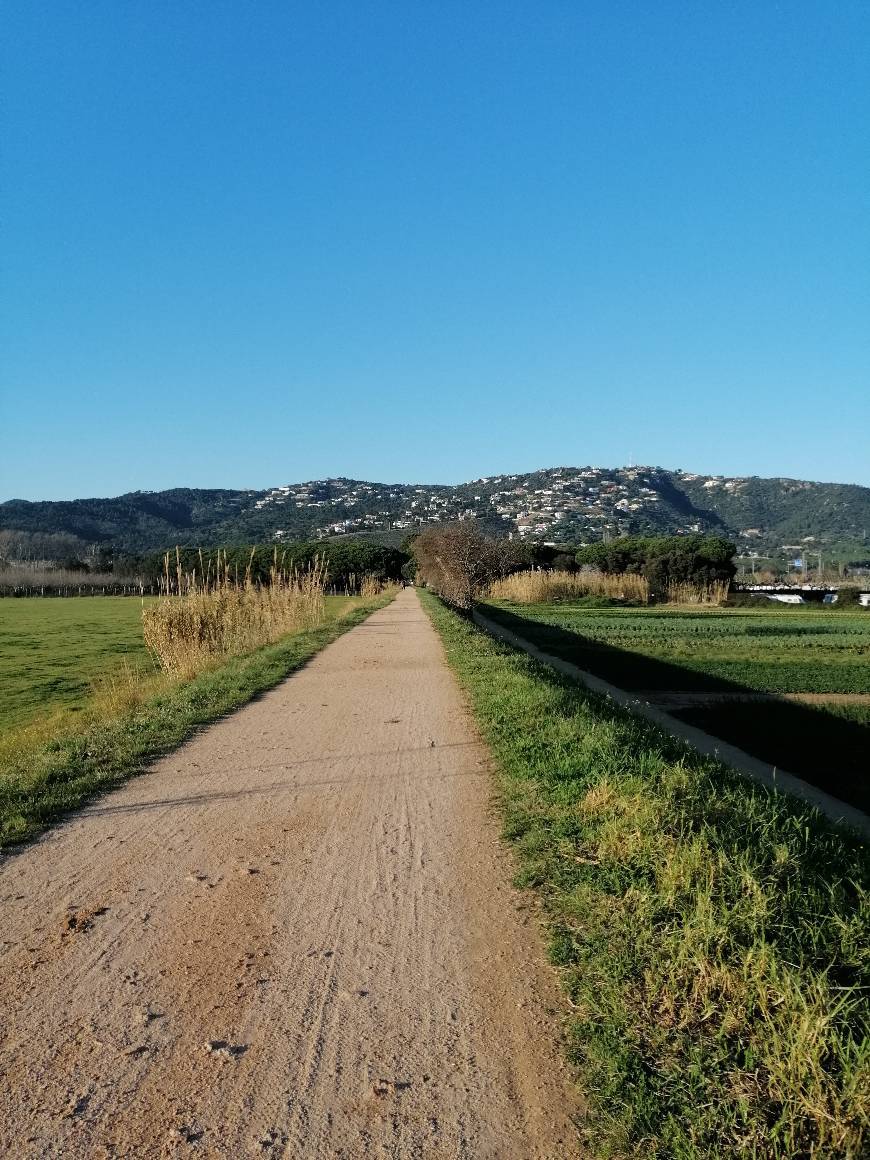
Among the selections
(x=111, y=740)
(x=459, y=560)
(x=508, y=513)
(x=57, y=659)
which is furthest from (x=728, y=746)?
(x=508, y=513)

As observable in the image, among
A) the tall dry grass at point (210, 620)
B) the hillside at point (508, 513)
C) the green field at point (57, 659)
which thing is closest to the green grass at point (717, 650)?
the tall dry grass at point (210, 620)

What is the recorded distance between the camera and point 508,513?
6373 inches

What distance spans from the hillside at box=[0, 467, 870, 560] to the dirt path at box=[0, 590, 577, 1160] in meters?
121

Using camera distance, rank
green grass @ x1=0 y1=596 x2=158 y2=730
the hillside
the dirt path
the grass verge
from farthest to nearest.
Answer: the hillside
green grass @ x1=0 y1=596 x2=158 y2=730
the grass verge
the dirt path

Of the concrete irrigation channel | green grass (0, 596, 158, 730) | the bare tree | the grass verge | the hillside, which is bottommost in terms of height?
green grass (0, 596, 158, 730)

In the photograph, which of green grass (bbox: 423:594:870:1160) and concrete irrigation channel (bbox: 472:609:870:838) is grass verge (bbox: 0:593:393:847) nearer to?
green grass (bbox: 423:594:870:1160)

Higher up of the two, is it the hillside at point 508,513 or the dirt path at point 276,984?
the hillside at point 508,513

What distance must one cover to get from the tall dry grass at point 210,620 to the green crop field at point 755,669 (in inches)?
329

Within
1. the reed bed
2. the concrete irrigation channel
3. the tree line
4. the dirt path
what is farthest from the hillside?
the dirt path

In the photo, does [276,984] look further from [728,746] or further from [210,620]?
[210,620]

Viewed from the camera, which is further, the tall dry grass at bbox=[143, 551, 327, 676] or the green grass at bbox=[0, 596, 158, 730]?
the tall dry grass at bbox=[143, 551, 327, 676]

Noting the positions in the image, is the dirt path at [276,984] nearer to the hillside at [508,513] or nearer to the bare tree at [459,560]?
the bare tree at [459,560]

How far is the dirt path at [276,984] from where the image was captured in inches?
116

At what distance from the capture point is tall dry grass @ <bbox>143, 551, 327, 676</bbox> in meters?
18.5
